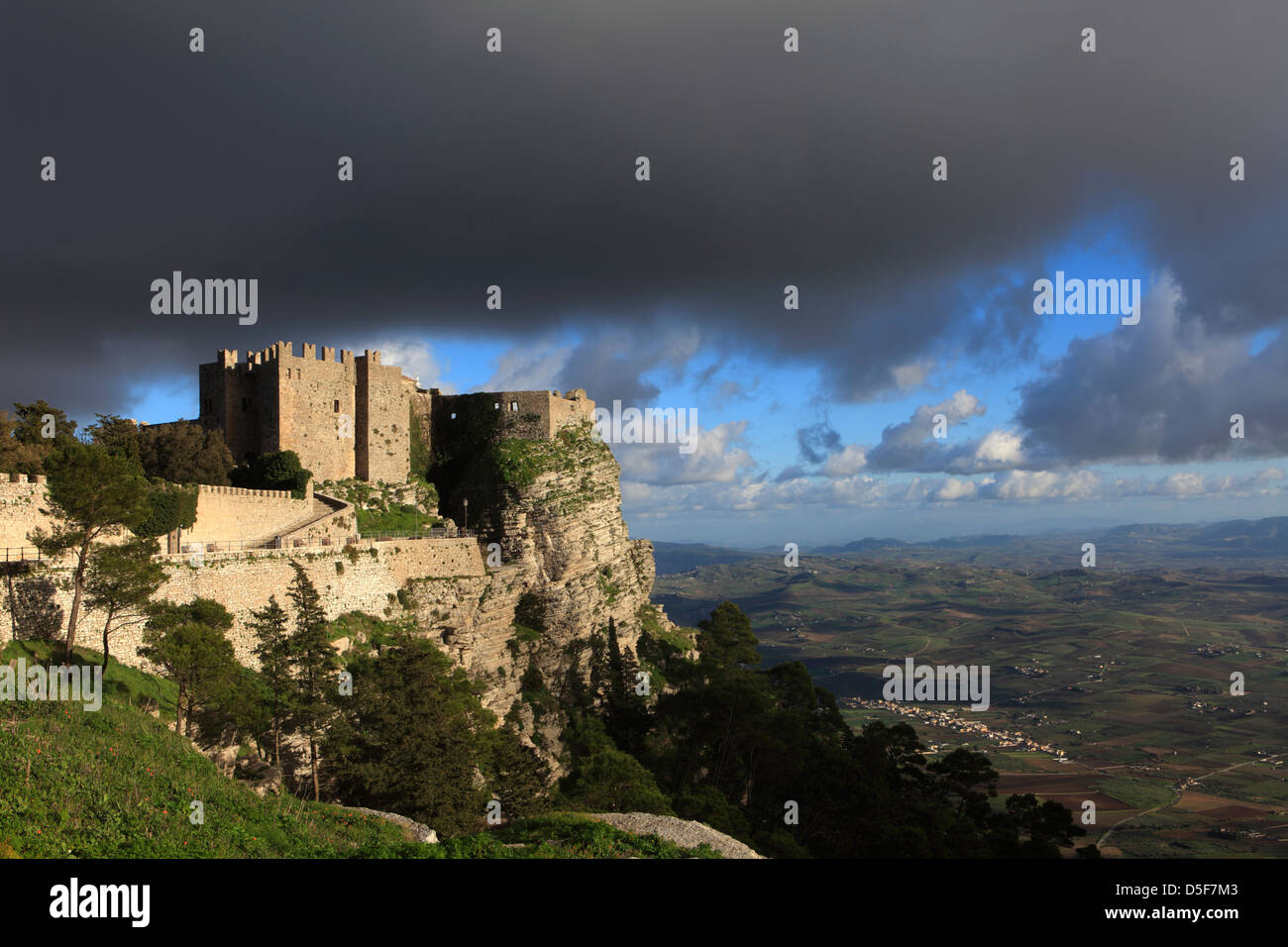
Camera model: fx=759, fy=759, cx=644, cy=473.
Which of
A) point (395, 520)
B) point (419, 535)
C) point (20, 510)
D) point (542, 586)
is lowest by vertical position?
point (542, 586)

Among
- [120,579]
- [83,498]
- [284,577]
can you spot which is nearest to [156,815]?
[120,579]

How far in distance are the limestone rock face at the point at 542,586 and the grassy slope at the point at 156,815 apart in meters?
23.6

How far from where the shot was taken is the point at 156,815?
14797 millimetres

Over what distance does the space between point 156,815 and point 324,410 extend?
127 feet

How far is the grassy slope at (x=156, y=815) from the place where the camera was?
1348cm

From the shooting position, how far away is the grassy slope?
13477 mm

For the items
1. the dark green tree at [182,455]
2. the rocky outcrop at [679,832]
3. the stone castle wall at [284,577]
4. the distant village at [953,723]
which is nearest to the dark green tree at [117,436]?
the dark green tree at [182,455]

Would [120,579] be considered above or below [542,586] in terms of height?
above

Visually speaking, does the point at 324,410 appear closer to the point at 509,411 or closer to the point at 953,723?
the point at 509,411

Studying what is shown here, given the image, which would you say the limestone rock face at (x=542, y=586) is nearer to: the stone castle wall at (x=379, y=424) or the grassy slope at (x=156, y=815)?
the stone castle wall at (x=379, y=424)

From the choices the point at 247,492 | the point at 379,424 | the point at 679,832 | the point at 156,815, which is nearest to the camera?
the point at 156,815

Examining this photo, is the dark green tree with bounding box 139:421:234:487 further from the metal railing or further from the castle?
the metal railing

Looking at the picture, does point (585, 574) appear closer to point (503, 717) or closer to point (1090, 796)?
point (503, 717)
